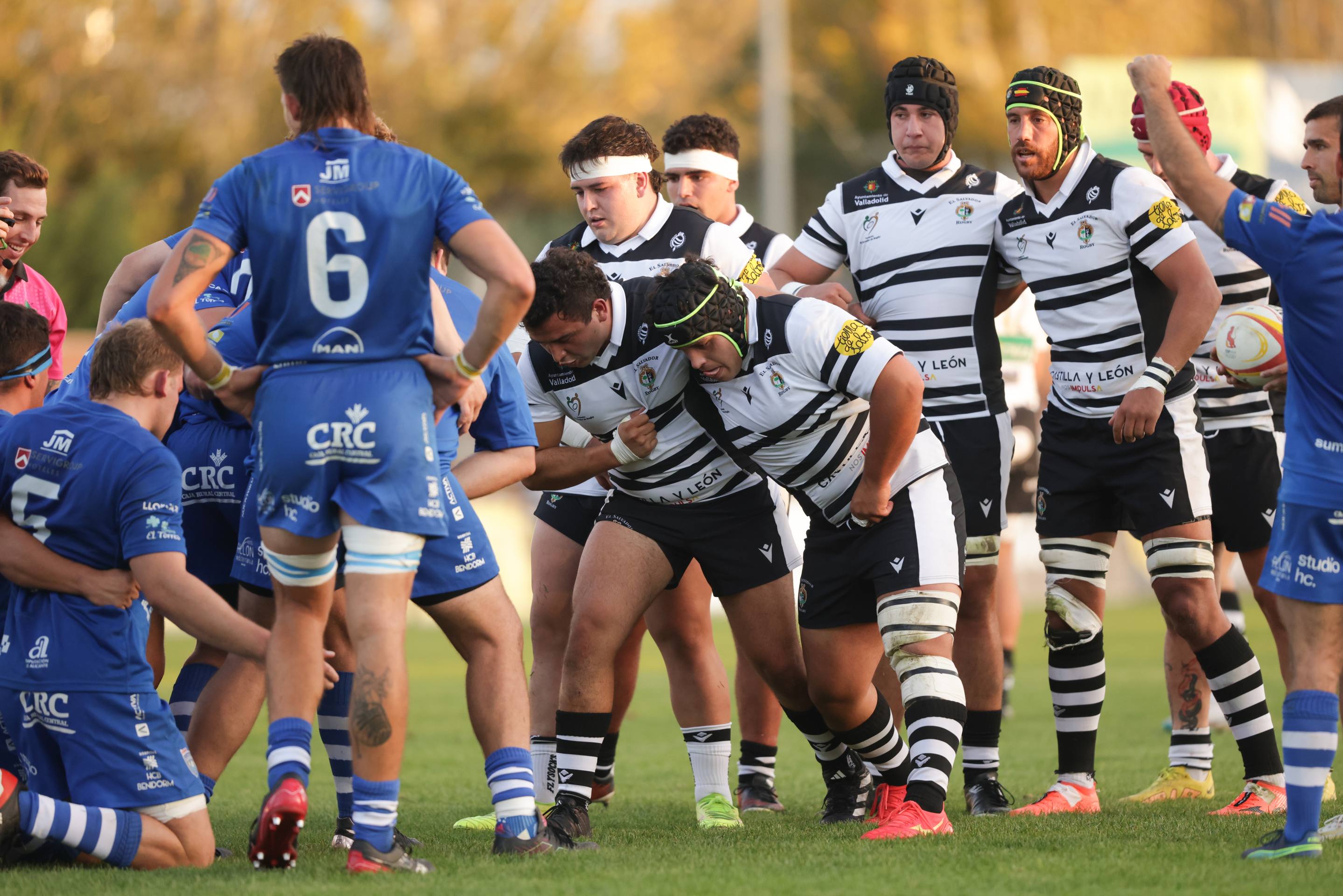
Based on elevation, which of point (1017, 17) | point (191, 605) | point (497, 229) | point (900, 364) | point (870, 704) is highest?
point (1017, 17)

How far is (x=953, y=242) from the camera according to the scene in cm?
630

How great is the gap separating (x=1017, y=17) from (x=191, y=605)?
37.5 m

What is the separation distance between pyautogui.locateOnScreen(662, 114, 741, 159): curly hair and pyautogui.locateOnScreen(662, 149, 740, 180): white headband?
19mm

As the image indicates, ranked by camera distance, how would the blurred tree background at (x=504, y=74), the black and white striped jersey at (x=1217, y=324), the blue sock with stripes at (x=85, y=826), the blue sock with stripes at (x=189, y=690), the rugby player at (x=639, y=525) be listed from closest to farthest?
the blue sock with stripes at (x=85, y=826) → the rugby player at (x=639, y=525) → the blue sock with stripes at (x=189, y=690) → the black and white striped jersey at (x=1217, y=324) → the blurred tree background at (x=504, y=74)

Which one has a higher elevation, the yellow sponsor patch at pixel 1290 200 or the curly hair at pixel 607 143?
the curly hair at pixel 607 143

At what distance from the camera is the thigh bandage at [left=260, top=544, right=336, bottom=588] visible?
4.54 meters

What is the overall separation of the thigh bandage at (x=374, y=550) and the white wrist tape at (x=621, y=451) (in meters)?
1.41

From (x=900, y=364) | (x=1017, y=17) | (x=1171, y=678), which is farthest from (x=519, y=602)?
(x=1017, y=17)

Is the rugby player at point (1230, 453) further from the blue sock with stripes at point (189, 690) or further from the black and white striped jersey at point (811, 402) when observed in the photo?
the blue sock with stripes at point (189, 690)

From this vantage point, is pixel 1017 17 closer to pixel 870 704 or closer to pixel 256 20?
pixel 256 20

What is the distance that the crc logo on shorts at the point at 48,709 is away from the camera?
486cm

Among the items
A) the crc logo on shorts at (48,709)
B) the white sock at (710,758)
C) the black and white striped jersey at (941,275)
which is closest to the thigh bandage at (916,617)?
the white sock at (710,758)

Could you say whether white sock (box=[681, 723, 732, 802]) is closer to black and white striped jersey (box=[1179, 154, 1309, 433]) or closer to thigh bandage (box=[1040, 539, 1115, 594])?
thigh bandage (box=[1040, 539, 1115, 594])

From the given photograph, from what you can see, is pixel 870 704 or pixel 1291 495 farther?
pixel 870 704
